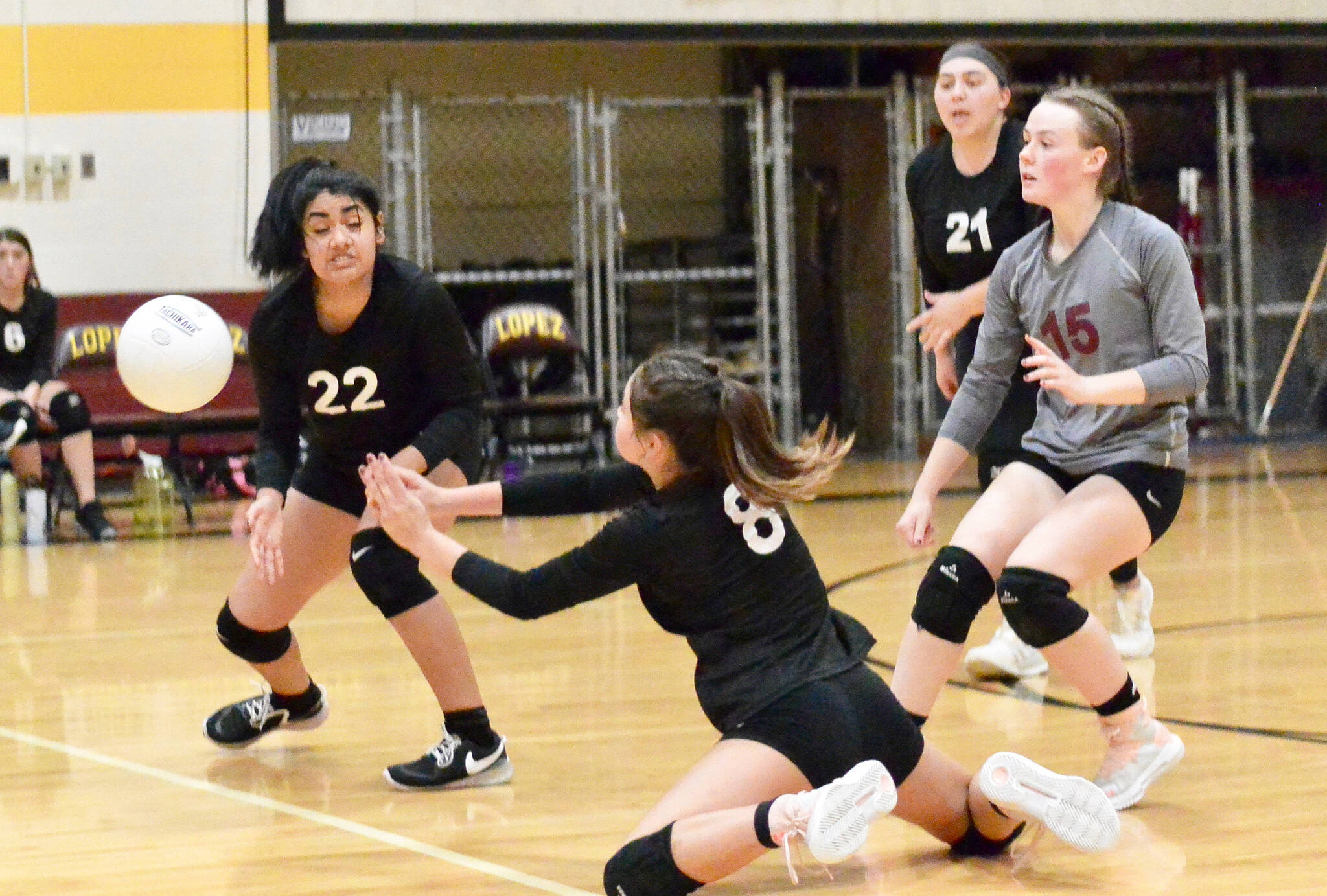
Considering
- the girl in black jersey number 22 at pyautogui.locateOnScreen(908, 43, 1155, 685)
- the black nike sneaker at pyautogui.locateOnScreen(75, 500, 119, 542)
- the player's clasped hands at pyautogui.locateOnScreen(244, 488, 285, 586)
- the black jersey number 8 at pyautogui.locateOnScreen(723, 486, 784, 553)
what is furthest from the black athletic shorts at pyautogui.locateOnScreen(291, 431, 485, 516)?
the black nike sneaker at pyautogui.locateOnScreen(75, 500, 119, 542)

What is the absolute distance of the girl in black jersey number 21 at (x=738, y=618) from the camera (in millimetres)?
2973

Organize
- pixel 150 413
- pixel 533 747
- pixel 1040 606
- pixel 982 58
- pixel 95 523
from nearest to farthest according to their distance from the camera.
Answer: pixel 1040 606, pixel 533 747, pixel 982 58, pixel 95 523, pixel 150 413

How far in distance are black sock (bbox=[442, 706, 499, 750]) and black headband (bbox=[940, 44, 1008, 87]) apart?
2035 mm

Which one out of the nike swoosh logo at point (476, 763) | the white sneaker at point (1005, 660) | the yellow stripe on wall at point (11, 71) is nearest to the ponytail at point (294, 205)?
the nike swoosh logo at point (476, 763)

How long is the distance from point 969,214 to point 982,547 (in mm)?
1238

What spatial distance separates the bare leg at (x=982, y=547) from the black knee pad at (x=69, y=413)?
6455 millimetres

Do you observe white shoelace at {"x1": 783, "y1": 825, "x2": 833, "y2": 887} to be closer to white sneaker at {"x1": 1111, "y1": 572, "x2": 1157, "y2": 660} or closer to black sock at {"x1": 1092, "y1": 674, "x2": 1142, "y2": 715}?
black sock at {"x1": 1092, "y1": 674, "x2": 1142, "y2": 715}

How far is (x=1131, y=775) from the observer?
3529mm

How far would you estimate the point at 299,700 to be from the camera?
435 cm

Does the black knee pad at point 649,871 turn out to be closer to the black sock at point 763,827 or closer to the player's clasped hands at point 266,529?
the black sock at point 763,827

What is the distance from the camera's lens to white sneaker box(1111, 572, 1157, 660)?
16.9 ft

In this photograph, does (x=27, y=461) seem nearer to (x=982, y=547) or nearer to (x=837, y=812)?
(x=982, y=547)

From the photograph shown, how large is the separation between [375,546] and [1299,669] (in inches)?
107


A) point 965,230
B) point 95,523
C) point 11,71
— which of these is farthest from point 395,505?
point 11,71
